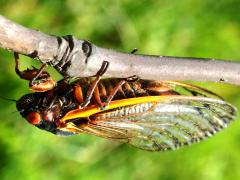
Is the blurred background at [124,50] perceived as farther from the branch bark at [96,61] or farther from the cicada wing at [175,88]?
the branch bark at [96,61]

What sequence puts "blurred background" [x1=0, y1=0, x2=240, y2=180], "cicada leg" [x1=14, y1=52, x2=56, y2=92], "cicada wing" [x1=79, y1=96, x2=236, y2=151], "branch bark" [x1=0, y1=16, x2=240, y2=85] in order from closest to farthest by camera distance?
"branch bark" [x1=0, y1=16, x2=240, y2=85] < "cicada leg" [x1=14, y1=52, x2=56, y2=92] < "cicada wing" [x1=79, y1=96, x2=236, y2=151] < "blurred background" [x1=0, y1=0, x2=240, y2=180]

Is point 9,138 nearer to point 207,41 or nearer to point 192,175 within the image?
point 192,175

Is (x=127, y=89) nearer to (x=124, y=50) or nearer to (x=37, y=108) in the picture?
(x=37, y=108)

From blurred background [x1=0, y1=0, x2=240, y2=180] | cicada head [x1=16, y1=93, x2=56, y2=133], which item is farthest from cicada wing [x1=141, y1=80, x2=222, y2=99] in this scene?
blurred background [x1=0, y1=0, x2=240, y2=180]

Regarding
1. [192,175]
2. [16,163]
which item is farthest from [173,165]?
[16,163]

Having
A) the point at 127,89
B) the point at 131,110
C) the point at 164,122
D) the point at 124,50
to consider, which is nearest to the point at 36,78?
the point at 127,89

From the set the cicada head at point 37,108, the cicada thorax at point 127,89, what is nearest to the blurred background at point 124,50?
the cicada head at point 37,108

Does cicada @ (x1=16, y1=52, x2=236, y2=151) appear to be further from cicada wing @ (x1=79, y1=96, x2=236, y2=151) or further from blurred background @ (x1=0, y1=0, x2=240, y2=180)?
blurred background @ (x1=0, y1=0, x2=240, y2=180)
